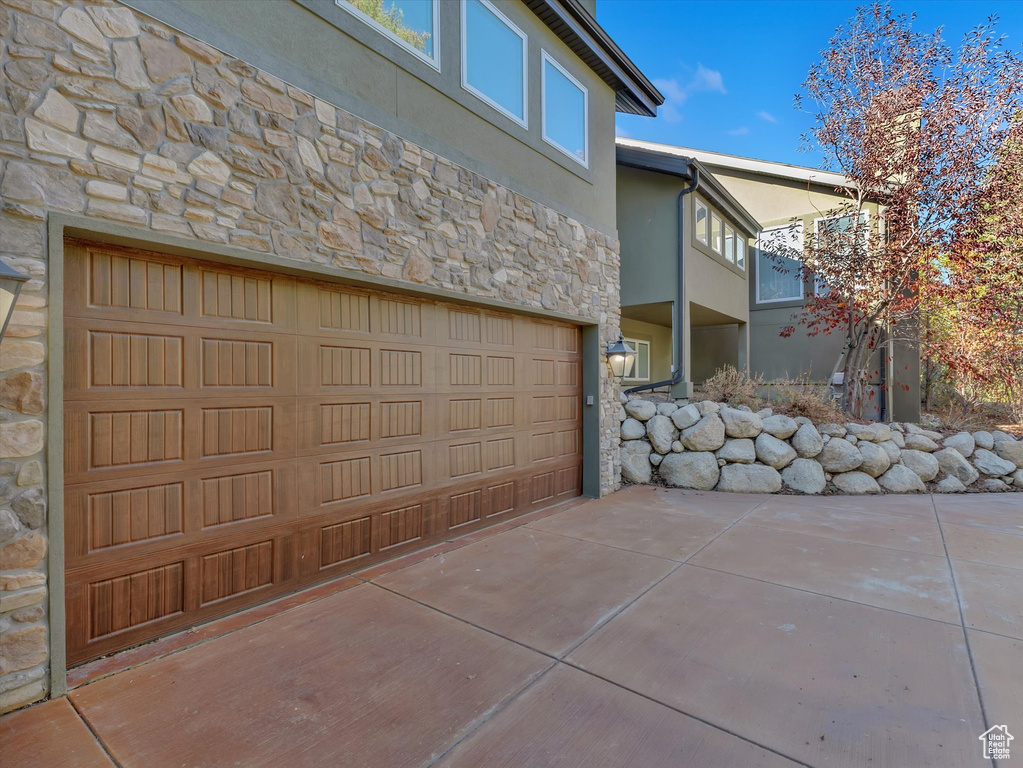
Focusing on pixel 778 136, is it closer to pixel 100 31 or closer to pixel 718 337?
pixel 718 337

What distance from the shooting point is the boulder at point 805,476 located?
7.04 metres

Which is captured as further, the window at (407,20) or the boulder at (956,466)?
the boulder at (956,466)

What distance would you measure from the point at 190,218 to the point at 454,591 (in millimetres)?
3066

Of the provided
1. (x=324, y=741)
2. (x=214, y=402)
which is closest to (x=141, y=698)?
(x=324, y=741)

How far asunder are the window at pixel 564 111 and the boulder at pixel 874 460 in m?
5.60

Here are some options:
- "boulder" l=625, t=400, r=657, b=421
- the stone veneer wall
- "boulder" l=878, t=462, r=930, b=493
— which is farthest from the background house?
the stone veneer wall

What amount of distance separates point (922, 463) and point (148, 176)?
929cm

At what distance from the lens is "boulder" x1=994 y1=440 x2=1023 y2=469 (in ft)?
24.1

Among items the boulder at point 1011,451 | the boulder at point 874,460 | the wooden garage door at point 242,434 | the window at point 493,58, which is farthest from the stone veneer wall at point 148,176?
the boulder at point 1011,451

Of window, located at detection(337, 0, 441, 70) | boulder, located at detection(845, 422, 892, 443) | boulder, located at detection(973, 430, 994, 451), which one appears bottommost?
boulder, located at detection(973, 430, 994, 451)

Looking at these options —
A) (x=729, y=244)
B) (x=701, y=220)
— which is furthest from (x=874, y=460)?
(x=729, y=244)

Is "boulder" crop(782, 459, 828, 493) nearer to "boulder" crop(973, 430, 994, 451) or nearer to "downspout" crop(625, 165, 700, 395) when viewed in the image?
"downspout" crop(625, 165, 700, 395)

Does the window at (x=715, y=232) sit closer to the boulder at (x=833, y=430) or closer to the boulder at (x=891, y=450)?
the boulder at (x=833, y=430)

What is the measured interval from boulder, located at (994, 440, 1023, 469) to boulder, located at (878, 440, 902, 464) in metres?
1.55
